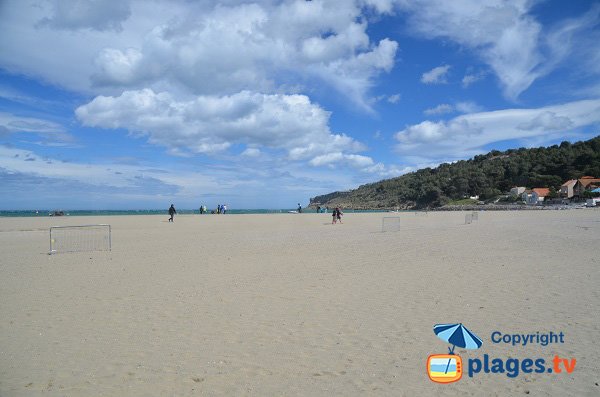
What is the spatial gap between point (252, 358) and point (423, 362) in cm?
227

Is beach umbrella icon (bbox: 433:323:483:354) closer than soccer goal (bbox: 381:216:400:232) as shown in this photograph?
Yes

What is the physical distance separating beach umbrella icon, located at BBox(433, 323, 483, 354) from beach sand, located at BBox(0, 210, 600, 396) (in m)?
0.14

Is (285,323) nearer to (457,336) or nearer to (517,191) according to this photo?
(457,336)

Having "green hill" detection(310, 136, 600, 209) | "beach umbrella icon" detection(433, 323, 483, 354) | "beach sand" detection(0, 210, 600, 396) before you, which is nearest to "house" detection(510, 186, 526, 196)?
"green hill" detection(310, 136, 600, 209)

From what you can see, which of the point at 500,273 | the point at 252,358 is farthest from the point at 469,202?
the point at 252,358

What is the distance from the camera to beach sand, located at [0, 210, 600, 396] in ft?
14.4

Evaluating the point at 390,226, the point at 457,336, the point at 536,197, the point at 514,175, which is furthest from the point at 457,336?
the point at 514,175

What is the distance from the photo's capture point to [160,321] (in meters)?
6.64

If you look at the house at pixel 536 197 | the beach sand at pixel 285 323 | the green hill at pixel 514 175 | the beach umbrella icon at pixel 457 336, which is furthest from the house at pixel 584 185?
the beach umbrella icon at pixel 457 336

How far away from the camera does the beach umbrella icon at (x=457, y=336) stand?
5.42 meters

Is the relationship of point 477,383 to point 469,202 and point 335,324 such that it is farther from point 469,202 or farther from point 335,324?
point 469,202

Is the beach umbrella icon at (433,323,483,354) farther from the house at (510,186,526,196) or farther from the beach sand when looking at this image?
the house at (510,186,526,196)

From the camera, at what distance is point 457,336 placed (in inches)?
226

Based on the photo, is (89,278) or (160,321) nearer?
(160,321)
